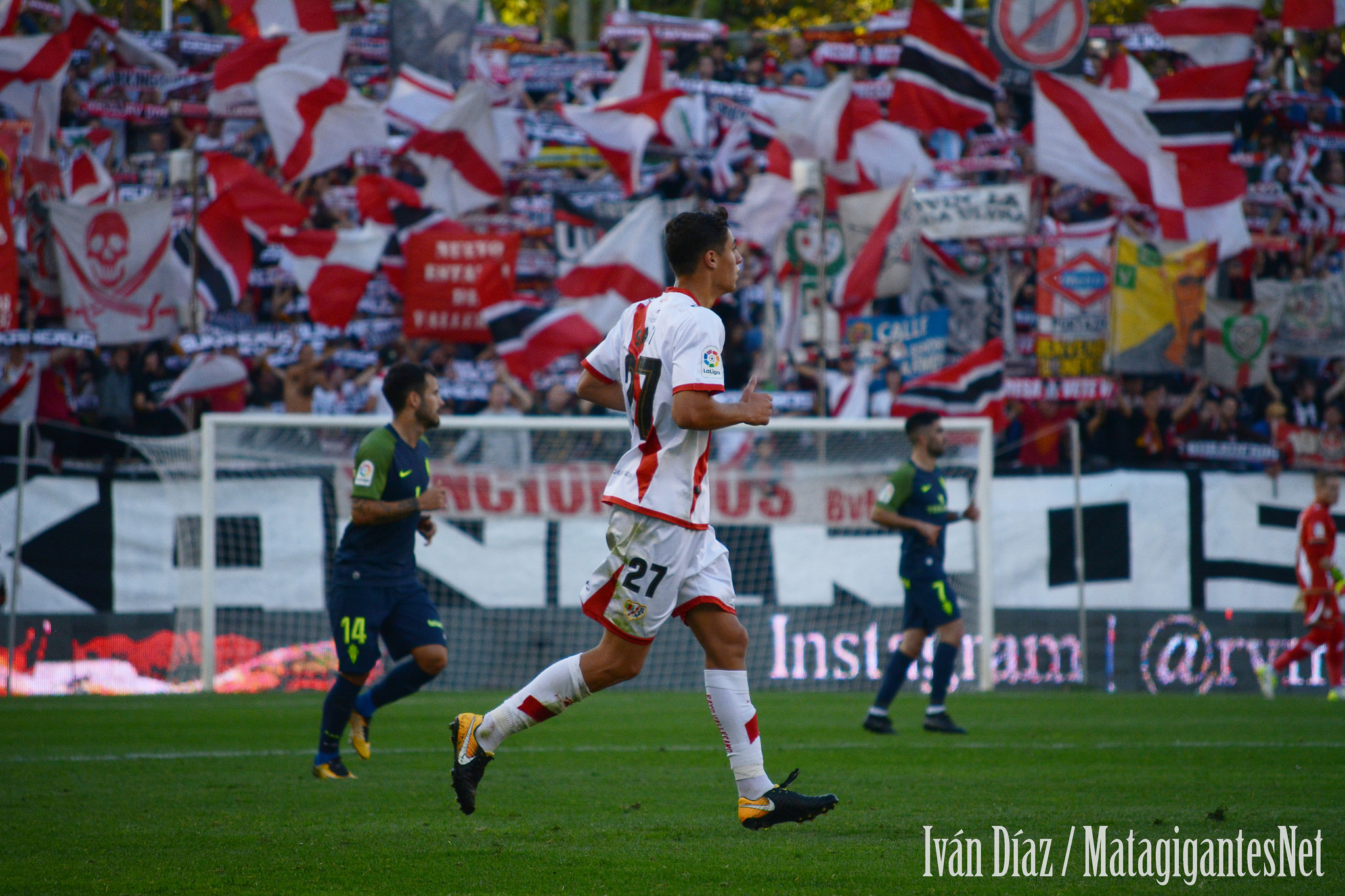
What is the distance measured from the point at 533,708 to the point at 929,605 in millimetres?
5306

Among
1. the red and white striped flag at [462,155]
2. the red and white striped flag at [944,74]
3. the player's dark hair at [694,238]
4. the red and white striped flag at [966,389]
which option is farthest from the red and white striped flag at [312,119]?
the player's dark hair at [694,238]

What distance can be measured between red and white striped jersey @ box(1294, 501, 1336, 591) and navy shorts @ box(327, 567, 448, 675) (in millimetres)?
10046

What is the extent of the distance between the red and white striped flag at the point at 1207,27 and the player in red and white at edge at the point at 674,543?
1526cm

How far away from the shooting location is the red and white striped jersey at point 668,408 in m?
4.83

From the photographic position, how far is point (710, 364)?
4.82m

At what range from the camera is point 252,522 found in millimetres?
15164

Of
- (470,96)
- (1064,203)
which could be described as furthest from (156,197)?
(1064,203)

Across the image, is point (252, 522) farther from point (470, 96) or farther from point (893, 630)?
point (893, 630)

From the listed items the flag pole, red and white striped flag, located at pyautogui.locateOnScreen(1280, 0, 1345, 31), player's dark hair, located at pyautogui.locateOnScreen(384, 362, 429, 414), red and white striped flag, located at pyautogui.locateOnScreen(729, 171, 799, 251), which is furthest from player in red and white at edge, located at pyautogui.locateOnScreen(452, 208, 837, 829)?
red and white striped flag, located at pyautogui.locateOnScreen(1280, 0, 1345, 31)

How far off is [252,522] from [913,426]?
26.7 feet

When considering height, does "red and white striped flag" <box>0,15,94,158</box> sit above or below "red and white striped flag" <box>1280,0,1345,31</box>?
below

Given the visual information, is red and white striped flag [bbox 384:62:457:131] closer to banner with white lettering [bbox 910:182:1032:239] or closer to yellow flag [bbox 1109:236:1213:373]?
banner with white lettering [bbox 910:182:1032:239]

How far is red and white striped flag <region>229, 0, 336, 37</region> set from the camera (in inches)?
757

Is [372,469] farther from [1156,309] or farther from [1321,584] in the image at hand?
[1156,309]
